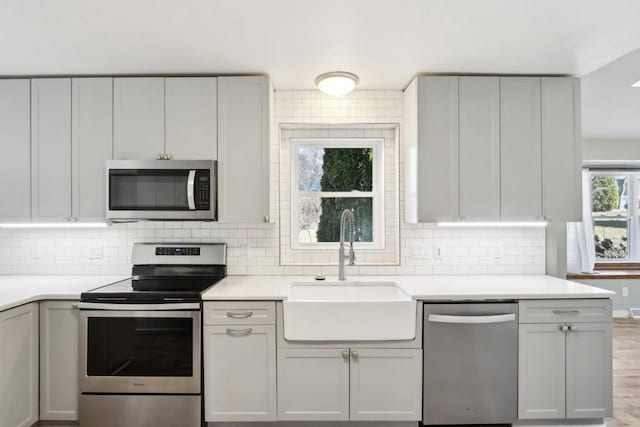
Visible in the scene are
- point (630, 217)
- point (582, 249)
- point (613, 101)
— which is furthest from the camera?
point (630, 217)

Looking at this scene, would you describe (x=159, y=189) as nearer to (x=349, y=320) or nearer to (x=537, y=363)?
(x=349, y=320)

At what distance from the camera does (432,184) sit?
2.59m

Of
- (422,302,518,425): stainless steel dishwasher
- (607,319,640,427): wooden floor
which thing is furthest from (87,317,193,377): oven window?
(607,319,640,427): wooden floor

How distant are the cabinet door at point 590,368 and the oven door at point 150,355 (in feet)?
7.24

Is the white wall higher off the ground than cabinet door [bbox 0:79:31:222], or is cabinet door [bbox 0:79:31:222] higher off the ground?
cabinet door [bbox 0:79:31:222]

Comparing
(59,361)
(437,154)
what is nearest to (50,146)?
(59,361)

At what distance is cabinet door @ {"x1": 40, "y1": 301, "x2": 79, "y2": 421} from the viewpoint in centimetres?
228

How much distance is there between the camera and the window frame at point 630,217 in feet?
17.6

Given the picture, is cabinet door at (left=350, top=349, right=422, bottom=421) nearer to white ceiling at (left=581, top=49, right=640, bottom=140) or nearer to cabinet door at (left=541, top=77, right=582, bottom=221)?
cabinet door at (left=541, top=77, right=582, bottom=221)

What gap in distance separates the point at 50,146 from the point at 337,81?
78.7 inches

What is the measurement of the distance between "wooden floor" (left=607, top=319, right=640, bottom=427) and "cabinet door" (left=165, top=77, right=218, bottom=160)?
3157 millimetres

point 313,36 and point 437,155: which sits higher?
point 313,36

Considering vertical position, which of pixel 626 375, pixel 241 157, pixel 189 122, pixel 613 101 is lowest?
pixel 626 375

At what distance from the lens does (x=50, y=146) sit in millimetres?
2598
